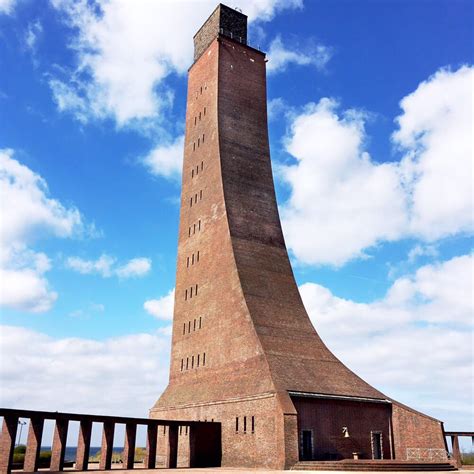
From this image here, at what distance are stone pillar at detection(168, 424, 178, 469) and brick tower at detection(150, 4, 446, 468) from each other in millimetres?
870

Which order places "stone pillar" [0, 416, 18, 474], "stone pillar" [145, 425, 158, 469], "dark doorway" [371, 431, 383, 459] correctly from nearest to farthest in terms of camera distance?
"stone pillar" [0, 416, 18, 474] < "dark doorway" [371, 431, 383, 459] < "stone pillar" [145, 425, 158, 469]

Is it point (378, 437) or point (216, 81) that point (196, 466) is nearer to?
point (378, 437)

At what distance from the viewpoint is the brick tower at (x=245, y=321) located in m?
21.5

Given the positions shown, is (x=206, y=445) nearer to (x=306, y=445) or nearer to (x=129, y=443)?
(x=129, y=443)

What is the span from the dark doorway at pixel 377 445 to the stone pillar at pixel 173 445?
27.1ft

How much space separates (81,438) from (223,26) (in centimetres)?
2446

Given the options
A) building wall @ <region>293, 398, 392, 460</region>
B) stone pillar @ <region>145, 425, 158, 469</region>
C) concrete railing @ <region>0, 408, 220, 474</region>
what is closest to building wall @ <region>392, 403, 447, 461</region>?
building wall @ <region>293, 398, 392, 460</region>

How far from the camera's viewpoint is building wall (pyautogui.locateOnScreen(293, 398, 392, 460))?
69.8ft

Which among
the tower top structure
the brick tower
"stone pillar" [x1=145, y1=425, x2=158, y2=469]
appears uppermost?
the tower top structure

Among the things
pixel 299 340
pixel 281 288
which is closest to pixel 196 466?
pixel 299 340

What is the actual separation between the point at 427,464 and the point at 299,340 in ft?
24.5

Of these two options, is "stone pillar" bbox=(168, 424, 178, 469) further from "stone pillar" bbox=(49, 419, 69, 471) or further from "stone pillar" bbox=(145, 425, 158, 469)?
"stone pillar" bbox=(49, 419, 69, 471)

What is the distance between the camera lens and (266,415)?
20891 millimetres

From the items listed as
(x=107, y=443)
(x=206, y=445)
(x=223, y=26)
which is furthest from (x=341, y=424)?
(x=223, y=26)
